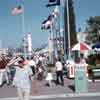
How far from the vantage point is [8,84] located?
25484 millimetres

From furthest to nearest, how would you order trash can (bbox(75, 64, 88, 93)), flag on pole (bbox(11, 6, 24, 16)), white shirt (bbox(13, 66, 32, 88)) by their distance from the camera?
flag on pole (bbox(11, 6, 24, 16))
trash can (bbox(75, 64, 88, 93))
white shirt (bbox(13, 66, 32, 88))

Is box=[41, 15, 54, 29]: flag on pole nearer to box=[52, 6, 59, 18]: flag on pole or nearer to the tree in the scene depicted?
box=[52, 6, 59, 18]: flag on pole

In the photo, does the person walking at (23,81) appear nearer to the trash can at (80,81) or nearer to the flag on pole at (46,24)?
the trash can at (80,81)

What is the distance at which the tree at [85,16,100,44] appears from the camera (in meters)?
83.9

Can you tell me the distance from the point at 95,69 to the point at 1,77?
6.55m

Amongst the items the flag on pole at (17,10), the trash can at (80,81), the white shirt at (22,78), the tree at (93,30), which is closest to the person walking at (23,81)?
the white shirt at (22,78)

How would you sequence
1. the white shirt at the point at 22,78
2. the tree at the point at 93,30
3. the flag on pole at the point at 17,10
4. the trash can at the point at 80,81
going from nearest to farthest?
the white shirt at the point at 22,78
the trash can at the point at 80,81
the flag on pole at the point at 17,10
the tree at the point at 93,30

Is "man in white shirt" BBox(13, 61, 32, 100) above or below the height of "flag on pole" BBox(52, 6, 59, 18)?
below

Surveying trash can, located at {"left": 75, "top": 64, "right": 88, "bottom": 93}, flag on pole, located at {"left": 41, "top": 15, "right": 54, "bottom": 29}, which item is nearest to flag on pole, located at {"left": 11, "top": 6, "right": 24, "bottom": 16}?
flag on pole, located at {"left": 41, "top": 15, "right": 54, "bottom": 29}

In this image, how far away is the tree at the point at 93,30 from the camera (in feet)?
275

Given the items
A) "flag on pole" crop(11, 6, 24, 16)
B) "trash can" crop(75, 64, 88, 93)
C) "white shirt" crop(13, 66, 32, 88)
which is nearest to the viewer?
"white shirt" crop(13, 66, 32, 88)

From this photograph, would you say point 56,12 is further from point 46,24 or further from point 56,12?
point 46,24

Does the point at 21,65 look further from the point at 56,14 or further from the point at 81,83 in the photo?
the point at 56,14

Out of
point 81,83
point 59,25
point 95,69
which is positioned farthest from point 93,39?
point 81,83
